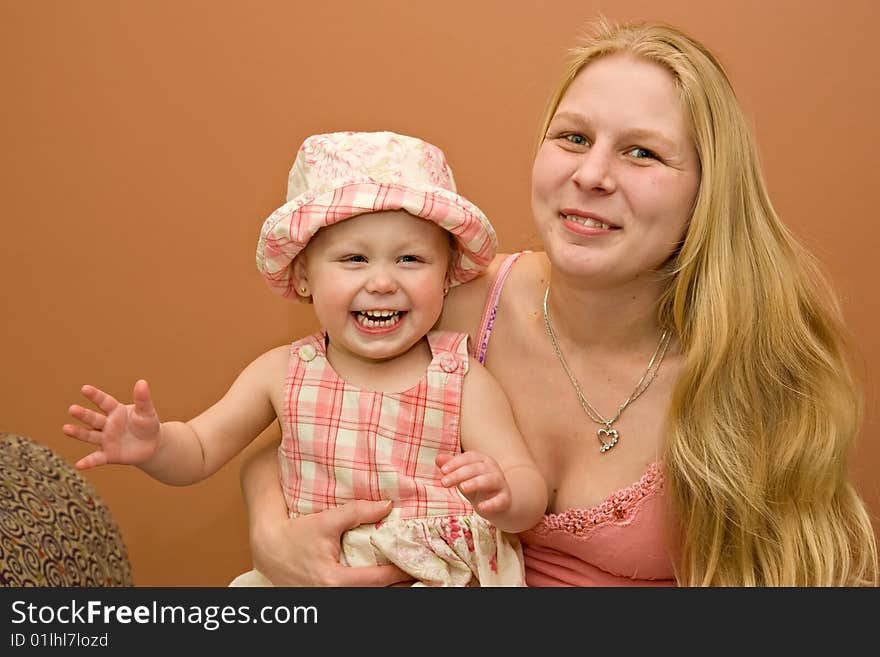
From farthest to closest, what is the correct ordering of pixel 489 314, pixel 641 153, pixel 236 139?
pixel 236 139 → pixel 489 314 → pixel 641 153

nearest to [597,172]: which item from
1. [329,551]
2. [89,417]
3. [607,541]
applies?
[607,541]

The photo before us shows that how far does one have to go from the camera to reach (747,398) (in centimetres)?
188

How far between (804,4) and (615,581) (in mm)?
1366

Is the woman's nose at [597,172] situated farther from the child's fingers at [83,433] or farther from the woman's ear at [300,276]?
the child's fingers at [83,433]

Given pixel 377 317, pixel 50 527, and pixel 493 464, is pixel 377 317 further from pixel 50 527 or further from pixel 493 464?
pixel 50 527

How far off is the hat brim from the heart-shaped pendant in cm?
36

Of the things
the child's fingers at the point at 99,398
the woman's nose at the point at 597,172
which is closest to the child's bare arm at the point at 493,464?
the woman's nose at the point at 597,172

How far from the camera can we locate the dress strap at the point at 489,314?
6.61 ft

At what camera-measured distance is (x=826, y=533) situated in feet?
6.19

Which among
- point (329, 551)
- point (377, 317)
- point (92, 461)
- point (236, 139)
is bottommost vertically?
point (329, 551)

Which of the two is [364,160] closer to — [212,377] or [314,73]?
[314,73]

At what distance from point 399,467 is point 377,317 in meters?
0.24

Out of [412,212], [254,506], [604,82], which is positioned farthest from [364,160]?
[254,506]

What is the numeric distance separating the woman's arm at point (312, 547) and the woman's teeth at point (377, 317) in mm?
277
